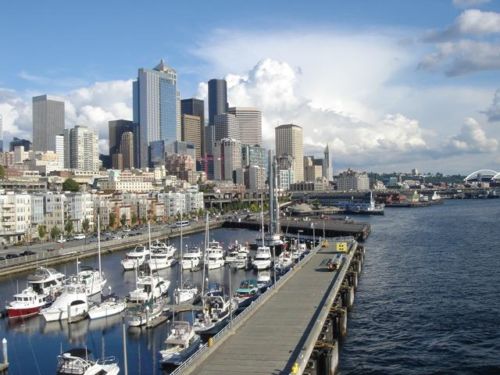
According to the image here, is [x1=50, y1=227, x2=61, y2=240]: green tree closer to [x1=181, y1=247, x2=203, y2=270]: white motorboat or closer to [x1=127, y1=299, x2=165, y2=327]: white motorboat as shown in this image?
[x1=181, y1=247, x2=203, y2=270]: white motorboat

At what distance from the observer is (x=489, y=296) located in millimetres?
49031

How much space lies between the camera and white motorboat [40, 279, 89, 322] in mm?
43531

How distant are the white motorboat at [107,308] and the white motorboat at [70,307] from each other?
0.75 metres

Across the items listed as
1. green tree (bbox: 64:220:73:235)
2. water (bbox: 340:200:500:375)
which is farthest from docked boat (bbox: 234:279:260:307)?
green tree (bbox: 64:220:73:235)

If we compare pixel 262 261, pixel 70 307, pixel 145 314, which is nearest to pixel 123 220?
pixel 262 261

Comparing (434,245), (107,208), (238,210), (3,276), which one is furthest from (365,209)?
(3,276)

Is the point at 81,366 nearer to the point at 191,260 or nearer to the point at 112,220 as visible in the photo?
the point at 191,260

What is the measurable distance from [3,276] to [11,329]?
923 inches

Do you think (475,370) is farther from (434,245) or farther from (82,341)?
(434,245)

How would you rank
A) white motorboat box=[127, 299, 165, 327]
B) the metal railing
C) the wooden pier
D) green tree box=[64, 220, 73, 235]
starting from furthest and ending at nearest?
1. green tree box=[64, 220, 73, 235]
2. white motorboat box=[127, 299, 165, 327]
3. the wooden pier
4. the metal railing

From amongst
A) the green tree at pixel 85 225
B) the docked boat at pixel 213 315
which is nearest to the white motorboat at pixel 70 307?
the docked boat at pixel 213 315

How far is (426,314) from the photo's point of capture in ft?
145

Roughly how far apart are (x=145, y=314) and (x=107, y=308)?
4.68 meters

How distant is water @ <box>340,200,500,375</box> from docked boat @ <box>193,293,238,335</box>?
24.3 ft
